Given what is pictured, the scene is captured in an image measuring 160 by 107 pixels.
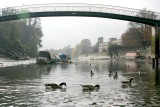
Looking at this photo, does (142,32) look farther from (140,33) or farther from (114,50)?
(114,50)

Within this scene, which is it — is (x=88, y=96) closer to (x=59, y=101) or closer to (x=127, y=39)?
(x=59, y=101)

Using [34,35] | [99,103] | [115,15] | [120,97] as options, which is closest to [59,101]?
[99,103]

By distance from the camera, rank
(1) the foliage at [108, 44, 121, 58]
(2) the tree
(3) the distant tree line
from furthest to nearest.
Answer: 1. (1) the foliage at [108, 44, 121, 58]
2. (2) the tree
3. (3) the distant tree line

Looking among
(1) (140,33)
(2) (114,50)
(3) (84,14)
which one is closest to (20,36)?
(1) (140,33)

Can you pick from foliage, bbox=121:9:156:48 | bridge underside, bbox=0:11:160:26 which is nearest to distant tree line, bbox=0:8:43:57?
bridge underside, bbox=0:11:160:26

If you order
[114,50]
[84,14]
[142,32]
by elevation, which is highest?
[142,32]

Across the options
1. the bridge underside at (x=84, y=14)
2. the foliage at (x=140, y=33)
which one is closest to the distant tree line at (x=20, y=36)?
the bridge underside at (x=84, y=14)

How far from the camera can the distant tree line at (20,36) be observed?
356ft

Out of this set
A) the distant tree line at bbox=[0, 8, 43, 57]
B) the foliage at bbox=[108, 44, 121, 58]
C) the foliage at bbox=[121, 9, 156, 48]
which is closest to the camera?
the distant tree line at bbox=[0, 8, 43, 57]

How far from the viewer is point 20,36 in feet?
435

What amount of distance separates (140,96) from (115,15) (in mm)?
42816

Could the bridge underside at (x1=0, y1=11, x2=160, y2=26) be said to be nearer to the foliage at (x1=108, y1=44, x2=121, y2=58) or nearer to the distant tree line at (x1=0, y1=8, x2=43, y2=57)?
the distant tree line at (x1=0, y1=8, x2=43, y2=57)

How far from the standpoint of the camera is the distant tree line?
108 meters

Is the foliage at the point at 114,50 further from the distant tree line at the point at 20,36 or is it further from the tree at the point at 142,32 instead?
the distant tree line at the point at 20,36
